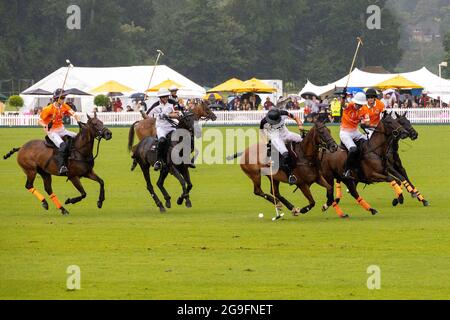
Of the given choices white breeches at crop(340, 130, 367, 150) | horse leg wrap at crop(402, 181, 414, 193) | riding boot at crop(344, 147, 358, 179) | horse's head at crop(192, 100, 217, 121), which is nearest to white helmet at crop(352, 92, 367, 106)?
white breeches at crop(340, 130, 367, 150)

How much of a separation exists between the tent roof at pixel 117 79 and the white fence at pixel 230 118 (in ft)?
31.6

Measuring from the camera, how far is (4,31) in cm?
10344

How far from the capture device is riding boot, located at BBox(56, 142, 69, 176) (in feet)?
75.5

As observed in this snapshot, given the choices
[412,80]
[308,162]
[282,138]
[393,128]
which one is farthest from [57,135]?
[412,80]

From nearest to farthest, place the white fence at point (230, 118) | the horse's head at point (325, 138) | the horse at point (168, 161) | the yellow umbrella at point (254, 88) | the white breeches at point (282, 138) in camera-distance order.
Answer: the horse's head at point (325, 138)
the white breeches at point (282, 138)
the horse at point (168, 161)
the white fence at point (230, 118)
the yellow umbrella at point (254, 88)

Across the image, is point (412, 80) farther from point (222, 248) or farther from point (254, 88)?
point (222, 248)

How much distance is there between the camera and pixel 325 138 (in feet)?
68.5

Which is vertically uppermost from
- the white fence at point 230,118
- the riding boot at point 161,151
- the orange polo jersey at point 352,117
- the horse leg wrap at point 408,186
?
the white fence at point 230,118

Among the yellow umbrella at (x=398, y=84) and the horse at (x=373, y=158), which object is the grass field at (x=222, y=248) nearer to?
the horse at (x=373, y=158)

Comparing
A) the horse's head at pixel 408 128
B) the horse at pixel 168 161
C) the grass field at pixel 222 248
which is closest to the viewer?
the grass field at pixel 222 248

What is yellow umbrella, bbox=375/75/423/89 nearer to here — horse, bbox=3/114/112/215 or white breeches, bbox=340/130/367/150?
white breeches, bbox=340/130/367/150

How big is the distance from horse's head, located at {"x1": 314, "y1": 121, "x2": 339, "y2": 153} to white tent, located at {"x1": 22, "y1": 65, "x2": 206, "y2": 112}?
52.8 metres

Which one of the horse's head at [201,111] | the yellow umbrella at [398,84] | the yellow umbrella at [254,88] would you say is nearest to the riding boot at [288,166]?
the horse's head at [201,111]

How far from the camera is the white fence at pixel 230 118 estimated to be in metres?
61.1
